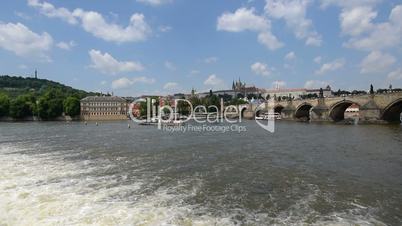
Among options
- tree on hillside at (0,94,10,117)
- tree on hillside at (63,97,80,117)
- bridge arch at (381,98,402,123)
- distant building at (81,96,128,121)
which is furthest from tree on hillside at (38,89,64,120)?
bridge arch at (381,98,402,123)

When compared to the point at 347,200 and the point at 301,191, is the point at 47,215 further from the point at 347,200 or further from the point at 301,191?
the point at 347,200

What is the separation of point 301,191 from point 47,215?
344 inches

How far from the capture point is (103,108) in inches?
4877

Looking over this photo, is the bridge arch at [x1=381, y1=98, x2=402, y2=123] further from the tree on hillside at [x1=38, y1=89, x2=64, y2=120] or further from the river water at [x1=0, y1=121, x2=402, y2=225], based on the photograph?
the tree on hillside at [x1=38, y1=89, x2=64, y2=120]

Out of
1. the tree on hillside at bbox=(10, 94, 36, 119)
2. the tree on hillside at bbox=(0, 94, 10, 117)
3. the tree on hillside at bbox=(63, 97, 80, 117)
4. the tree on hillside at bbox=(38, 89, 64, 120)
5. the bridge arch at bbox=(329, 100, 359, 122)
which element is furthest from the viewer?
the tree on hillside at bbox=(0, 94, 10, 117)

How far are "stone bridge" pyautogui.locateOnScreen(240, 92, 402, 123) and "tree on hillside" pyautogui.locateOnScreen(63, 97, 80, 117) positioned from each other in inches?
2440

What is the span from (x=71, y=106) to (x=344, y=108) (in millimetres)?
78911

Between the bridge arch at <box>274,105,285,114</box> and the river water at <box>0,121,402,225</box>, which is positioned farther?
the bridge arch at <box>274,105,285,114</box>

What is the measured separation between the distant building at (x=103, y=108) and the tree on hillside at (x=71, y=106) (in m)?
3.60

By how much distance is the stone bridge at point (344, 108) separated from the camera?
2231 inches

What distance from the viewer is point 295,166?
18.3 meters

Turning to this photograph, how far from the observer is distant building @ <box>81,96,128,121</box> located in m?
117

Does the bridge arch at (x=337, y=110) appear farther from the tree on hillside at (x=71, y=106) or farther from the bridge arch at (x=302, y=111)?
the tree on hillside at (x=71, y=106)

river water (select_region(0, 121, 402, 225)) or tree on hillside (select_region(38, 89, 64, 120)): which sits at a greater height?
tree on hillside (select_region(38, 89, 64, 120))
